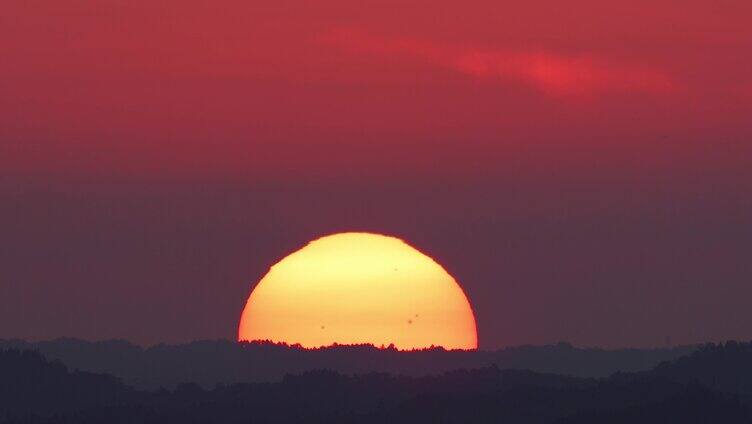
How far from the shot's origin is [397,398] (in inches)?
5325

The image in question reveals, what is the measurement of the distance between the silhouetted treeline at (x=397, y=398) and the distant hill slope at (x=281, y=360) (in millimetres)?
12386

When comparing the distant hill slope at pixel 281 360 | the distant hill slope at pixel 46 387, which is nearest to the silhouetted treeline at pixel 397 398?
the distant hill slope at pixel 46 387

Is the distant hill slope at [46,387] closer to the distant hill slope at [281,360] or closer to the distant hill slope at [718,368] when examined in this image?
the distant hill slope at [281,360]

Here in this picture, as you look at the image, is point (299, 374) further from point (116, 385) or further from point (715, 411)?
point (715, 411)

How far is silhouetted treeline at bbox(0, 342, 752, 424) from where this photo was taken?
123312 mm

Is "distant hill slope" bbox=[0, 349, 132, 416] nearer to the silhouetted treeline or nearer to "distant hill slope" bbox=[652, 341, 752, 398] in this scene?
the silhouetted treeline

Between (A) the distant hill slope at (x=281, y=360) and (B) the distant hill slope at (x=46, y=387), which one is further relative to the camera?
(A) the distant hill slope at (x=281, y=360)

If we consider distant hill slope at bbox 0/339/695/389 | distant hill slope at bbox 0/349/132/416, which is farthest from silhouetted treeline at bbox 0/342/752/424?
distant hill slope at bbox 0/339/695/389

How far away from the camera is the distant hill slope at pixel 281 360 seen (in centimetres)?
16450

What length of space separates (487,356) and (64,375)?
30884mm

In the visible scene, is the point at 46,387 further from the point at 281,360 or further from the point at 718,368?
the point at 718,368

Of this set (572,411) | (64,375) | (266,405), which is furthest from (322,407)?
(64,375)

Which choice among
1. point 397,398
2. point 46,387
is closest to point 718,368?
point 397,398

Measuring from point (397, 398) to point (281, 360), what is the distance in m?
32.8
